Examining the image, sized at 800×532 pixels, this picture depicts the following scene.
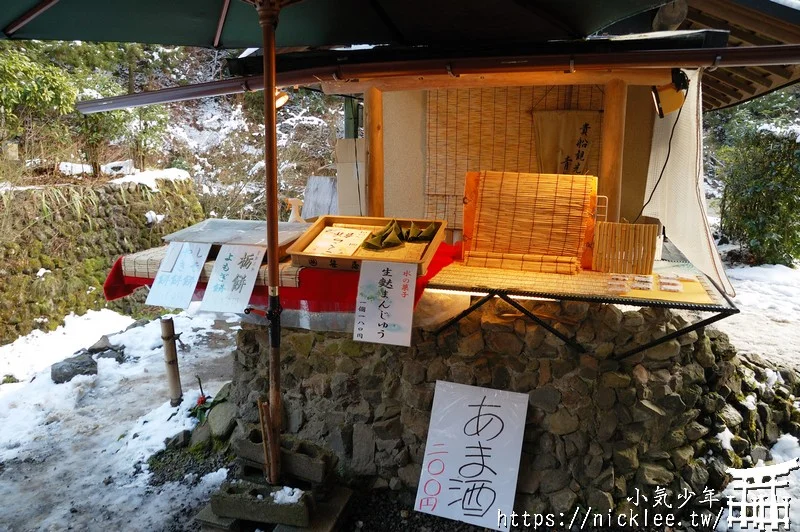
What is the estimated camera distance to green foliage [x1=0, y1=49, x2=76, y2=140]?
28.4 ft

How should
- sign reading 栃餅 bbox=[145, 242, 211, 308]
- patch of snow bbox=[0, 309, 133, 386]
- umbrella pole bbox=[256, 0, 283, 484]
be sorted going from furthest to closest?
patch of snow bbox=[0, 309, 133, 386], sign reading 栃餅 bbox=[145, 242, 211, 308], umbrella pole bbox=[256, 0, 283, 484]

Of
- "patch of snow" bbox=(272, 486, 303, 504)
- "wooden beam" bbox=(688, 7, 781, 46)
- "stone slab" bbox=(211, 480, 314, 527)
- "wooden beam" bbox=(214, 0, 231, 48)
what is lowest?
"stone slab" bbox=(211, 480, 314, 527)

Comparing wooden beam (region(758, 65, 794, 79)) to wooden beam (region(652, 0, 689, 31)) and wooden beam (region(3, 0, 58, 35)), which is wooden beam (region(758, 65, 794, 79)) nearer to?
wooden beam (region(652, 0, 689, 31))

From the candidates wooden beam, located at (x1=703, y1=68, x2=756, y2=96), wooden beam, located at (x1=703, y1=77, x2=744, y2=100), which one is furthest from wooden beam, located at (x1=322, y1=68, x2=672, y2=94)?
wooden beam, located at (x1=703, y1=77, x2=744, y2=100)

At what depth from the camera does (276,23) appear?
3.37m

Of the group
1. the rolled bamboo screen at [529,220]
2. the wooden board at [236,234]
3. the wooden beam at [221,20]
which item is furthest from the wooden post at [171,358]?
the rolled bamboo screen at [529,220]

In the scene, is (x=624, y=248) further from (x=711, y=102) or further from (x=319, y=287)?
(x=711, y=102)

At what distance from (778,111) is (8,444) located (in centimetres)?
2028

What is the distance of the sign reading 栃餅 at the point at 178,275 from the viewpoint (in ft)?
12.5

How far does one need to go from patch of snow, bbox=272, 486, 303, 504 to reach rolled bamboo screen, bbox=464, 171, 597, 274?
2.24 metres

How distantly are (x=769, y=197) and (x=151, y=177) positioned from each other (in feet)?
46.0

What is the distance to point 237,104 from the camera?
19.0 meters

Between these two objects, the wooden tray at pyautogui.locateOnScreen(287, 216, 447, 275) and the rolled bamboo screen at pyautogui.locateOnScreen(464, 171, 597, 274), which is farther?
the rolled bamboo screen at pyautogui.locateOnScreen(464, 171, 597, 274)

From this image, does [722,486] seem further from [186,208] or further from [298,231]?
[186,208]
